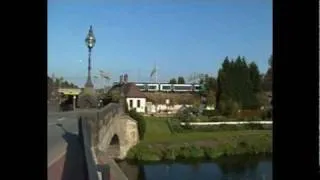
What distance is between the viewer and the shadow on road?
307 cm

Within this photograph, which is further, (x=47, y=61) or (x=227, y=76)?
(x=227, y=76)

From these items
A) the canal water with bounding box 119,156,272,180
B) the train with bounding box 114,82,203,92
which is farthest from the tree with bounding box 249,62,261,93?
the canal water with bounding box 119,156,272,180

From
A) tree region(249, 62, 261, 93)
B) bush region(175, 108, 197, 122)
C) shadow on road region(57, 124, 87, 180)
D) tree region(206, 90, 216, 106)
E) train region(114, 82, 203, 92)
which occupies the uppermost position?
train region(114, 82, 203, 92)

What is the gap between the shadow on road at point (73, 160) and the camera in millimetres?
3074

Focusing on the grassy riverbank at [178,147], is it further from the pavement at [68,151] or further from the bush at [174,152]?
the pavement at [68,151]

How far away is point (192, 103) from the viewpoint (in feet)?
14.1

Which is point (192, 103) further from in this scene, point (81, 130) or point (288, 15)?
point (288, 15)

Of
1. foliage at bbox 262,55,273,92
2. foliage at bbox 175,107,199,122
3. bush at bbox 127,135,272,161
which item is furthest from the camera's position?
bush at bbox 127,135,272,161

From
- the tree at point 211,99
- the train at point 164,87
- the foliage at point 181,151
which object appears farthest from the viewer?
the foliage at point 181,151

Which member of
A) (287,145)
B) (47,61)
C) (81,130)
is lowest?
(81,130)

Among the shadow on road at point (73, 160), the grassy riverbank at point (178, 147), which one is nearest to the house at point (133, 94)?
the shadow on road at point (73, 160)

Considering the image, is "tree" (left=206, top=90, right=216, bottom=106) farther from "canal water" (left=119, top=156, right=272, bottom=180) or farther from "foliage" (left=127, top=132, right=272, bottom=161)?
"foliage" (left=127, top=132, right=272, bottom=161)
